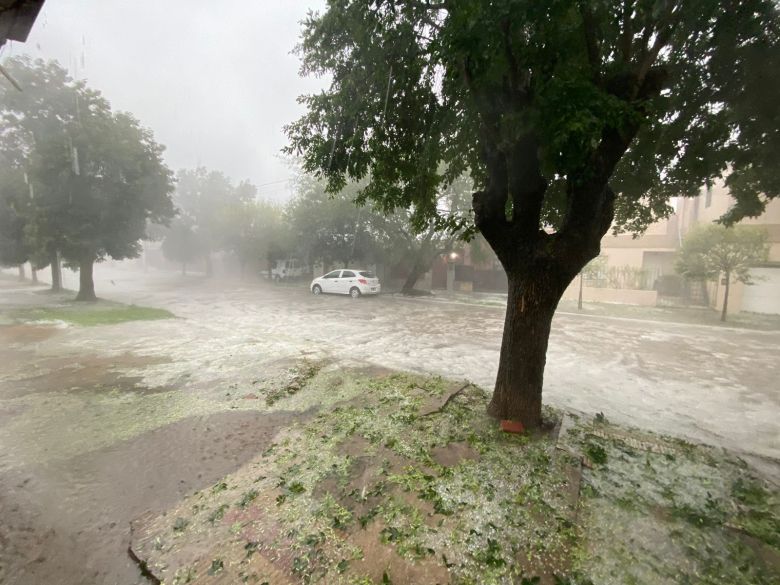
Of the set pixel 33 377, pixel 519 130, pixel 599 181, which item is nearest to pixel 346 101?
pixel 519 130

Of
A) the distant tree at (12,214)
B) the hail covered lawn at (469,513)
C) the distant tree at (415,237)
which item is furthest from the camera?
the distant tree at (415,237)

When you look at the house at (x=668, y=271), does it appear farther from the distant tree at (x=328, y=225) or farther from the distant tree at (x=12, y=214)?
the distant tree at (x=12, y=214)

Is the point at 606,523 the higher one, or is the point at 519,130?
the point at 519,130

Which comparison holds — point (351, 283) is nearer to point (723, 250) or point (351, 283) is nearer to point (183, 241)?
point (723, 250)

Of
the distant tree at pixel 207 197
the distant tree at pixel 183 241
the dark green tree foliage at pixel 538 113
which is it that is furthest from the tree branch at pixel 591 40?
the distant tree at pixel 183 241

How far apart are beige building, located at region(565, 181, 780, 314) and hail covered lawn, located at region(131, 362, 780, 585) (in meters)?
15.9

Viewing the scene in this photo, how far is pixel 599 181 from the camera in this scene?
3547 mm

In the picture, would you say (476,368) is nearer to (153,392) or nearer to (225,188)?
(153,392)


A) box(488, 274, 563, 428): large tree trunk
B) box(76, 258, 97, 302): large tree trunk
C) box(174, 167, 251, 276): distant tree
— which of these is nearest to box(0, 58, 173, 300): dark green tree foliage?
box(76, 258, 97, 302): large tree trunk

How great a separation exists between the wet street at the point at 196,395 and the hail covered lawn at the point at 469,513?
46 cm

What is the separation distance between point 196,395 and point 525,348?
4.76m

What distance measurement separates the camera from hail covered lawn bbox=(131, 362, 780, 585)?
2.41m

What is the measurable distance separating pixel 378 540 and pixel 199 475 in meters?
1.98

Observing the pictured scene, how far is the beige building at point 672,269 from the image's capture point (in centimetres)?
1541
